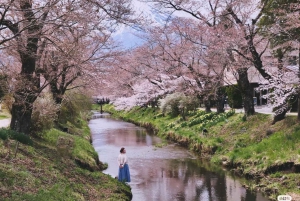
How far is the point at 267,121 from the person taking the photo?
1611cm

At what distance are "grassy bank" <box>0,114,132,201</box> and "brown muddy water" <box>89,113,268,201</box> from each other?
1367mm

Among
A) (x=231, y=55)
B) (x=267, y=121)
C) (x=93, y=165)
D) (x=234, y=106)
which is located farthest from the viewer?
(x=234, y=106)

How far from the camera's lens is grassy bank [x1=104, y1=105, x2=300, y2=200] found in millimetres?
10773

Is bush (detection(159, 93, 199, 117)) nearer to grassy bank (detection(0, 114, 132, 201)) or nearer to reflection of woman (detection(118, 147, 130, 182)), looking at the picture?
grassy bank (detection(0, 114, 132, 201))

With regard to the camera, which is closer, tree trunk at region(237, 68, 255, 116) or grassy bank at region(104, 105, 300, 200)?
grassy bank at region(104, 105, 300, 200)

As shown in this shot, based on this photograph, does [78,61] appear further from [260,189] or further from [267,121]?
[267,121]

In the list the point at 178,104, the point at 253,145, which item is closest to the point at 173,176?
the point at 253,145

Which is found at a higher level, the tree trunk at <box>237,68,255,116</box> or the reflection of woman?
the tree trunk at <box>237,68,255,116</box>

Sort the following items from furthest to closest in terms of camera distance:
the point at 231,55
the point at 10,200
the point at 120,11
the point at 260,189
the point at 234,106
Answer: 1. the point at 234,106
2. the point at 231,55
3. the point at 260,189
4. the point at 120,11
5. the point at 10,200

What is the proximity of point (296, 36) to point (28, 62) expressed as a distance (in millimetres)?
9707

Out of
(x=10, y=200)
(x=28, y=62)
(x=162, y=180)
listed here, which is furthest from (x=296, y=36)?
(x=10, y=200)

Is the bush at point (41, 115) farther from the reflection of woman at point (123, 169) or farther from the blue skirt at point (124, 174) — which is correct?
the blue skirt at point (124, 174)

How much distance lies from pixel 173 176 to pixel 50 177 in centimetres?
611

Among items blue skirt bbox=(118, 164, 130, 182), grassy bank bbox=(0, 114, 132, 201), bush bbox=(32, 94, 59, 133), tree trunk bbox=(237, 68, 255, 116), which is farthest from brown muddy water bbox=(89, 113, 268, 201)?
tree trunk bbox=(237, 68, 255, 116)
